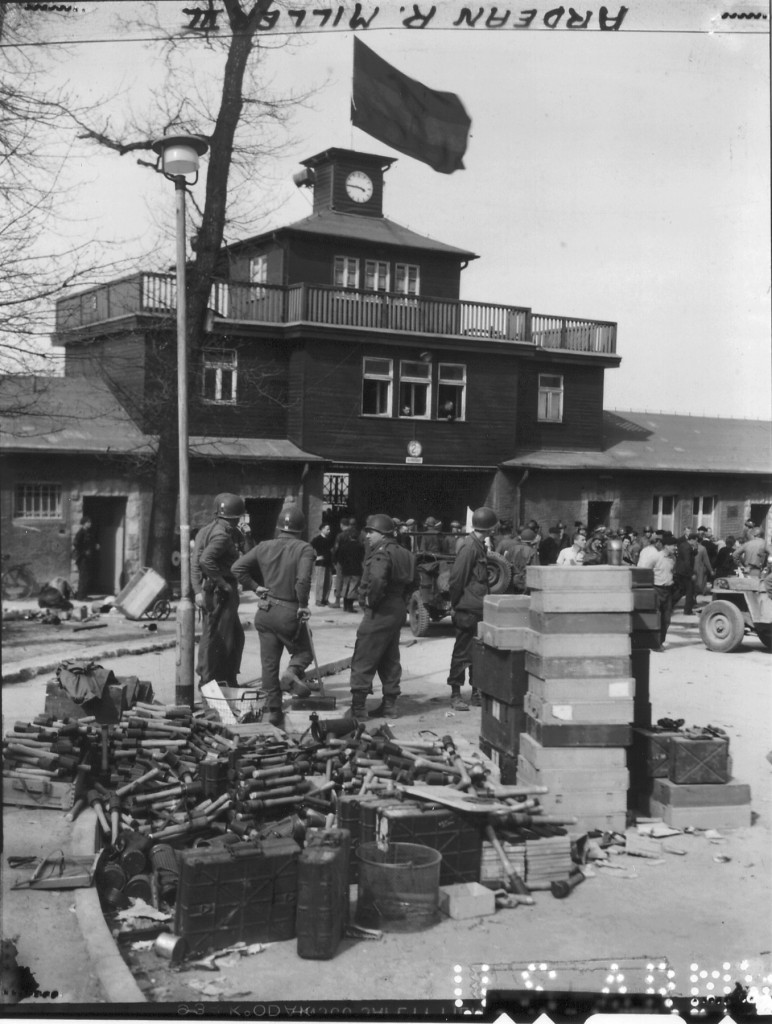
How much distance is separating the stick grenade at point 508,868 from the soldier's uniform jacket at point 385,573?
13.2ft

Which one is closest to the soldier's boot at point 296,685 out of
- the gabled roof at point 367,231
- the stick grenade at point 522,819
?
the stick grenade at point 522,819

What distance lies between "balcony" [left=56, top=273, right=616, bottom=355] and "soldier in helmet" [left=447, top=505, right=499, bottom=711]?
12.3 meters

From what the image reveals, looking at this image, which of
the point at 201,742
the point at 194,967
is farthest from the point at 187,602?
the point at 194,967

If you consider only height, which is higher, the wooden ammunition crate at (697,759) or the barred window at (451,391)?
the barred window at (451,391)

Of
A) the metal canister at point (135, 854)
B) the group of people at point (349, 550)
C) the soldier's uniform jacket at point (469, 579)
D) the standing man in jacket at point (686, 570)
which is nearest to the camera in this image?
the metal canister at point (135, 854)

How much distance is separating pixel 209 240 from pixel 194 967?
15073mm

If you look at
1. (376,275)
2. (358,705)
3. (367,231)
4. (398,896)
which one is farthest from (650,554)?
(367,231)

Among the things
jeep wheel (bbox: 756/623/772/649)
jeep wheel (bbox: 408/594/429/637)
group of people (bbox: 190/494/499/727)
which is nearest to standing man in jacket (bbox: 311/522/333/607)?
jeep wheel (bbox: 408/594/429/637)

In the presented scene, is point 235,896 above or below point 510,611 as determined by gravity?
below

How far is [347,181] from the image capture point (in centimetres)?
2798

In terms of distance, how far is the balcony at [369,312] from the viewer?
21.6 metres

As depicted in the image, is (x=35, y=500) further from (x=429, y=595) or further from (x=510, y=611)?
(x=510, y=611)

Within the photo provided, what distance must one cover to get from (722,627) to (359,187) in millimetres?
18938

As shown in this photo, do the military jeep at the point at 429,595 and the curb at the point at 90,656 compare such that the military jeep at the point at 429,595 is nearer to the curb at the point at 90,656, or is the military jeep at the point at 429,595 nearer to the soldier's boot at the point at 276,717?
the curb at the point at 90,656
